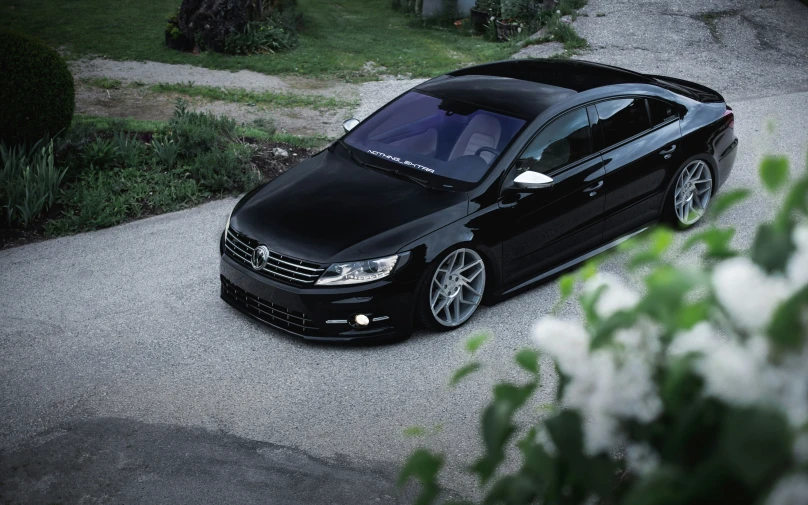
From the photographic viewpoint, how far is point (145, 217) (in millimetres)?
8211

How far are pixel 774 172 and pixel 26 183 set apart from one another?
25.2 ft

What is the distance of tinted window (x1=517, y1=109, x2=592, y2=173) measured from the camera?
621cm

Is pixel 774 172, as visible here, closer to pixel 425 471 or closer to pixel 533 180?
pixel 425 471

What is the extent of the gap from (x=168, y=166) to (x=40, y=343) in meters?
3.29

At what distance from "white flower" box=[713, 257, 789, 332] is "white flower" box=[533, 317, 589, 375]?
0.32 m

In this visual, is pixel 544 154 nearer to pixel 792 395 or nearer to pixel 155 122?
pixel 792 395

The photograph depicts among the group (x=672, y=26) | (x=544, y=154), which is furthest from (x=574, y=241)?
(x=672, y=26)

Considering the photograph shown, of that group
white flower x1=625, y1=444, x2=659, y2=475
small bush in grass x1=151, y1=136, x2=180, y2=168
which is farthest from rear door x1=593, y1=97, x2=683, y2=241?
white flower x1=625, y1=444, x2=659, y2=475

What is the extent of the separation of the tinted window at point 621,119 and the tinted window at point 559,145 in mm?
207

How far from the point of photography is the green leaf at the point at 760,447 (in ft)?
3.83

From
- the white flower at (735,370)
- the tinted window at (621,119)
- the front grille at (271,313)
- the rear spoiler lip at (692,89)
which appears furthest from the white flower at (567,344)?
the rear spoiler lip at (692,89)

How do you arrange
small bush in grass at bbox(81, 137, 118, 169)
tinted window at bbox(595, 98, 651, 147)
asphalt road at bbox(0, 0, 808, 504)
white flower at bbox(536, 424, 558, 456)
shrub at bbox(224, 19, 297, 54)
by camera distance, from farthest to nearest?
shrub at bbox(224, 19, 297, 54) < small bush in grass at bbox(81, 137, 118, 169) < tinted window at bbox(595, 98, 651, 147) < asphalt road at bbox(0, 0, 808, 504) < white flower at bbox(536, 424, 558, 456)

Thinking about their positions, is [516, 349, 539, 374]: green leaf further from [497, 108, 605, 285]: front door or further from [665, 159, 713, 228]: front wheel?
[665, 159, 713, 228]: front wheel

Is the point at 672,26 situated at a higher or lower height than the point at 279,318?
higher
